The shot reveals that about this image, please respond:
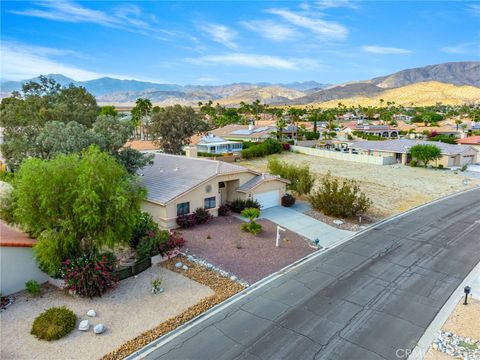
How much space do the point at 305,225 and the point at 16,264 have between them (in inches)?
722

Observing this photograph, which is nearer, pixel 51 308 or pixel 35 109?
pixel 51 308

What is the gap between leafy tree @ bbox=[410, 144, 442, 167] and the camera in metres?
55.6

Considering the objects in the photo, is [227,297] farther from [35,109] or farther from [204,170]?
[35,109]

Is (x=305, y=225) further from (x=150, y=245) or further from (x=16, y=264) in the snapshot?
(x=16, y=264)

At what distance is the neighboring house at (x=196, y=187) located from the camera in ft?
84.2

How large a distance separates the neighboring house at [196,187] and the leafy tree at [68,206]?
8129mm

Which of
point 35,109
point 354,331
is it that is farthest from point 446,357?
point 35,109

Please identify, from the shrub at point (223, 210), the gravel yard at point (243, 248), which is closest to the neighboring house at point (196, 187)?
the shrub at point (223, 210)

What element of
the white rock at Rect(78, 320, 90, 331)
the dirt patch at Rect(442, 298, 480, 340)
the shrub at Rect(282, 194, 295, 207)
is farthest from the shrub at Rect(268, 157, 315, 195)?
the white rock at Rect(78, 320, 90, 331)

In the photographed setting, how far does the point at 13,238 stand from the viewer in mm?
17156

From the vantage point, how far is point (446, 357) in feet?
40.8

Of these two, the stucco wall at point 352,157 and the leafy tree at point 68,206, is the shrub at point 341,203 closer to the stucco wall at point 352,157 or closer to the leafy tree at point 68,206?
the leafy tree at point 68,206

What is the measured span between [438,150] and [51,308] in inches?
2234

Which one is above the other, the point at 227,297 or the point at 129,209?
the point at 129,209
